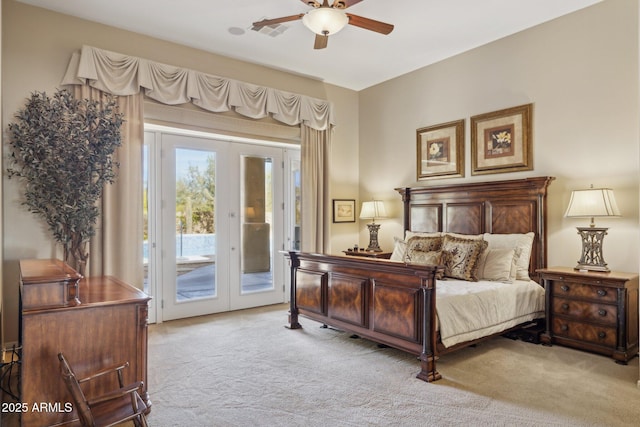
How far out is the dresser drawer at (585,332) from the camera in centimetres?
359

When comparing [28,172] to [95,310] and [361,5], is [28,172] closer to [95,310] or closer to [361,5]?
[95,310]

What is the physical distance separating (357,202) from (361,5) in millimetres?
3358

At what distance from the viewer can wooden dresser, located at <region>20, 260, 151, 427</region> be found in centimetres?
229

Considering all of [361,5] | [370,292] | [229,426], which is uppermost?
[361,5]

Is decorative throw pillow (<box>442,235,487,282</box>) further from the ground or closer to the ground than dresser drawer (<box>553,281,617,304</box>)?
further from the ground

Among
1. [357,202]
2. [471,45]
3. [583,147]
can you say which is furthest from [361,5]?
[357,202]

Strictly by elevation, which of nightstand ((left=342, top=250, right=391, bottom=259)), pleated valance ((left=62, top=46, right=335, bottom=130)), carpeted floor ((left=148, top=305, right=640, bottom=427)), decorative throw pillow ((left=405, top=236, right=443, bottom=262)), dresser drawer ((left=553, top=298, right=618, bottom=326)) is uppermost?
pleated valance ((left=62, top=46, right=335, bottom=130))

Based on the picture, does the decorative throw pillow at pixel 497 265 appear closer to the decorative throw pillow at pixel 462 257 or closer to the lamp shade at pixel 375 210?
the decorative throw pillow at pixel 462 257

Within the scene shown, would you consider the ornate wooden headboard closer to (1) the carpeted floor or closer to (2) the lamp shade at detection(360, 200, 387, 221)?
(2) the lamp shade at detection(360, 200, 387, 221)

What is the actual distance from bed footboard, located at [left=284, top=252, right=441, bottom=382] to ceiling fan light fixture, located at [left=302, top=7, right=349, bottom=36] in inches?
80.5

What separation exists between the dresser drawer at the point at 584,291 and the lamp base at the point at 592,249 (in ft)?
0.65

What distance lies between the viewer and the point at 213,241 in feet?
17.8

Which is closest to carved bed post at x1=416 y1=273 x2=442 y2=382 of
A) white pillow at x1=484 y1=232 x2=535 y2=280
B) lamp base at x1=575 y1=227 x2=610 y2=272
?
white pillow at x1=484 y1=232 x2=535 y2=280

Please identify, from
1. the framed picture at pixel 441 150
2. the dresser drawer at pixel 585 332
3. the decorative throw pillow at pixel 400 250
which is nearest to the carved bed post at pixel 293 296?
the decorative throw pillow at pixel 400 250
